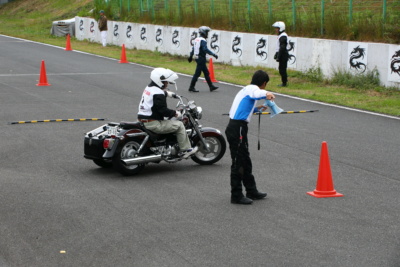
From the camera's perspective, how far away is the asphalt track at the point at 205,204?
7086mm

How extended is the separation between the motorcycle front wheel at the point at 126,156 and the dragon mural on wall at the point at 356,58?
1177 centimetres

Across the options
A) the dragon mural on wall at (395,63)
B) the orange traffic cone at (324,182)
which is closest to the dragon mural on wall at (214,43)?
the dragon mural on wall at (395,63)

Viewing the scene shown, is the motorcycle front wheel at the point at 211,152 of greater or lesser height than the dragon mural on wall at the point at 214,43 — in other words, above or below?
below

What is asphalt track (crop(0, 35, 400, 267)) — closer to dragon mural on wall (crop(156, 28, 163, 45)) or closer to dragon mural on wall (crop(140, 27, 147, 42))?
dragon mural on wall (crop(156, 28, 163, 45))

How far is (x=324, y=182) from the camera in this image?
938 centimetres

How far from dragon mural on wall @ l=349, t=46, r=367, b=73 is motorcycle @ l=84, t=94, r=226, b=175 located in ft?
35.2

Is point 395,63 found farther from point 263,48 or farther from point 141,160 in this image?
point 141,160

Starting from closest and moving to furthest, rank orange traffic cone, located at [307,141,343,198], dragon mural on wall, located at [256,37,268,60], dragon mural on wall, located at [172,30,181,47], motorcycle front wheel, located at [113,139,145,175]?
orange traffic cone, located at [307,141,343,198]
motorcycle front wheel, located at [113,139,145,175]
dragon mural on wall, located at [256,37,268,60]
dragon mural on wall, located at [172,30,181,47]

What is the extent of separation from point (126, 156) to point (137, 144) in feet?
0.84

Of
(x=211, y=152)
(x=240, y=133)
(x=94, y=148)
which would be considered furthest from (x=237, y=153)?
(x=94, y=148)

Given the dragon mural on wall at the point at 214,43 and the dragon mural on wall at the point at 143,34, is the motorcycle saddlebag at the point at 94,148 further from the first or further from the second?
the dragon mural on wall at the point at 143,34

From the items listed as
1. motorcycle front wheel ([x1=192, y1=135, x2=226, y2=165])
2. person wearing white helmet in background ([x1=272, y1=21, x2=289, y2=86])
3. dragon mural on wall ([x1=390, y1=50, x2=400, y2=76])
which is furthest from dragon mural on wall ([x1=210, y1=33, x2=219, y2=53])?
motorcycle front wheel ([x1=192, y1=135, x2=226, y2=165])

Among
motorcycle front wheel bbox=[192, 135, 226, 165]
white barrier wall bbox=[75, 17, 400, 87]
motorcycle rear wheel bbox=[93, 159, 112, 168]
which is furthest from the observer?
white barrier wall bbox=[75, 17, 400, 87]

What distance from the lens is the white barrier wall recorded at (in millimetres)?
20156
